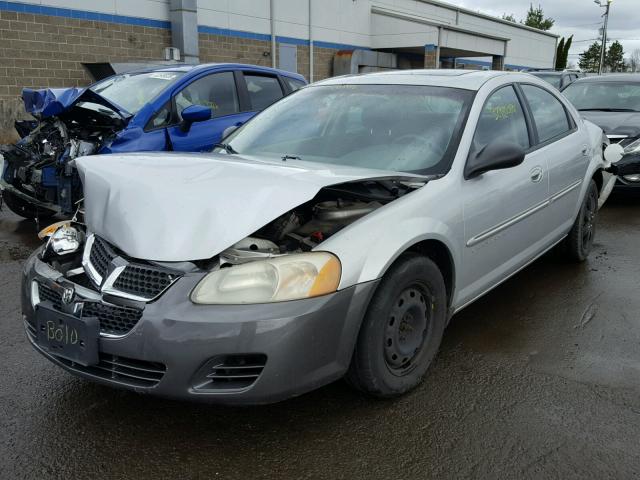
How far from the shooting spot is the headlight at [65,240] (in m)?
2.93

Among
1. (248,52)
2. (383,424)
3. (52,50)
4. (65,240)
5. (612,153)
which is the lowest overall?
(383,424)

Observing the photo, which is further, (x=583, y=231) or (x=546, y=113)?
(x=583, y=231)

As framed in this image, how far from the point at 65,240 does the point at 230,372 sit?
1.24 metres

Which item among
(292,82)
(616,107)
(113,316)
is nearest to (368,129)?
(113,316)

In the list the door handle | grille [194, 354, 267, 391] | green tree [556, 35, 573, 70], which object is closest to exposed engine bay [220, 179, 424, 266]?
grille [194, 354, 267, 391]

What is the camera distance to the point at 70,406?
280 cm

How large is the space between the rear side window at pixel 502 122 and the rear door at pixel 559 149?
0.59ft

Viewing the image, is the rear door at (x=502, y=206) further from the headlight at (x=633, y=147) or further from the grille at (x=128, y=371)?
the headlight at (x=633, y=147)

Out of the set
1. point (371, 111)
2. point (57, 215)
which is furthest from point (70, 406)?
point (57, 215)

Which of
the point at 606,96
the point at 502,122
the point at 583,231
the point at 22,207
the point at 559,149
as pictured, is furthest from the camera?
the point at 606,96

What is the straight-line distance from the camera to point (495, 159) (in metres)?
3.14

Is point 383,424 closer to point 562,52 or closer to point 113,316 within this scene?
point 113,316

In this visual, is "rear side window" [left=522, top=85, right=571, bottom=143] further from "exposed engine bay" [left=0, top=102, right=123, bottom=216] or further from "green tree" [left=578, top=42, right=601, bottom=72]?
"green tree" [left=578, top=42, right=601, bottom=72]

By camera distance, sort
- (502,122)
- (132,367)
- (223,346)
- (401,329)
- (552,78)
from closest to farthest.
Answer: (223,346), (132,367), (401,329), (502,122), (552,78)
